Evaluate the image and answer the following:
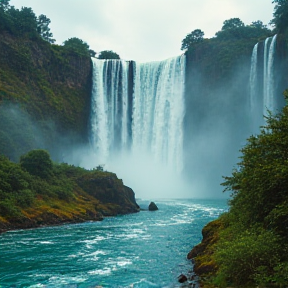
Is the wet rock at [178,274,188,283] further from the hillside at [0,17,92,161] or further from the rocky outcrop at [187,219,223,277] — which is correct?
the hillside at [0,17,92,161]

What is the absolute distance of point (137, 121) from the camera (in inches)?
3049

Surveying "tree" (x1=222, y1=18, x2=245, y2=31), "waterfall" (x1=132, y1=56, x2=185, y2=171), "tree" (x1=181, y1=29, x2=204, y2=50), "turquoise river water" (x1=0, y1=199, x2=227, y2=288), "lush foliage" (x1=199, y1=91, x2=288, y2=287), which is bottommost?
"turquoise river water" (x1=0, y1=199, x2=227, y2=288)

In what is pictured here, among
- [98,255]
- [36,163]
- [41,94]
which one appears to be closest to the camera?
[98,255]

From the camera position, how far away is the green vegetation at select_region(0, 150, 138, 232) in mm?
29719

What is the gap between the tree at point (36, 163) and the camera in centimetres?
3856

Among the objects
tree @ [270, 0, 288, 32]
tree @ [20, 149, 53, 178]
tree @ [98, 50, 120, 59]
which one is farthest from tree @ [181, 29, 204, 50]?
tree @ [20, 149, 53, 178]

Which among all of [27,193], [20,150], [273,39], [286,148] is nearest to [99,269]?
[286,148]

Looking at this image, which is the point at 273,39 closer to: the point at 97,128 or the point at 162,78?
the point at 162,78

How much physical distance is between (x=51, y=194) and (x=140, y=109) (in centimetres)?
4472

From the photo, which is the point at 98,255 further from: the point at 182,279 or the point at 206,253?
the point at 182,279

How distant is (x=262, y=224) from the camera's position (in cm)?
1219

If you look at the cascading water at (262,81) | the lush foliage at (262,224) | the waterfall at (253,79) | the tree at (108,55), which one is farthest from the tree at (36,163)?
the tree at (108,55)

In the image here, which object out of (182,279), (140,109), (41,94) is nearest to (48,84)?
(41,94)

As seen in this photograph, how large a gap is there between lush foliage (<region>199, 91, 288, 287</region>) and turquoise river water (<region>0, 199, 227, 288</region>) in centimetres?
330
